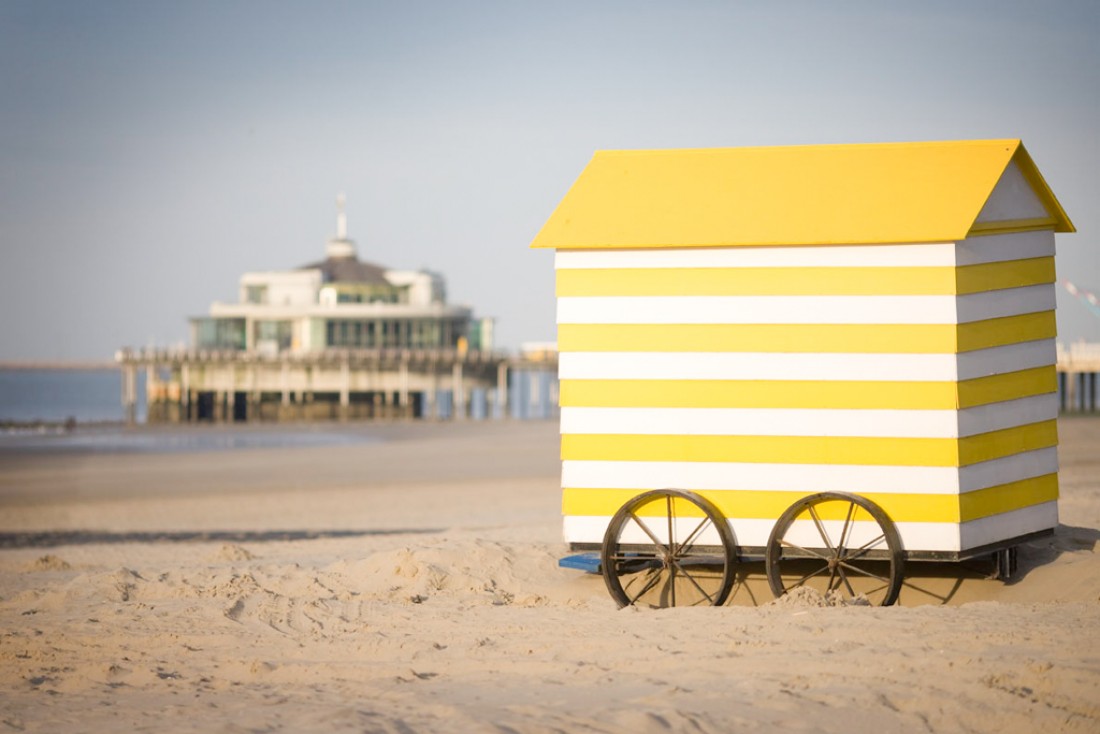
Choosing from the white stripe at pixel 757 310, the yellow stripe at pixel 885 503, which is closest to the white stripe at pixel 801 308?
the white stripe at pixel 757 310

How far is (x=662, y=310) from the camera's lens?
322 inches

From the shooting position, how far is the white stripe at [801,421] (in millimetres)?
7715

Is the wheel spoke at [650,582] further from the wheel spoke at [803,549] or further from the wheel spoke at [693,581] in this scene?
the wheel spoke at [803,549]

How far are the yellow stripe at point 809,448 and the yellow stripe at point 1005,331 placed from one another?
1.95ft

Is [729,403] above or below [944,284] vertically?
below

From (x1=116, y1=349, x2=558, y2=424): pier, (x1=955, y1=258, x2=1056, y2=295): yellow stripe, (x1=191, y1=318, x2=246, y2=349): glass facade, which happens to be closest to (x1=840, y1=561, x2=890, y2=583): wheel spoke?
(x1=955, y1=258, x2=1056, y2=295): yellow stripe

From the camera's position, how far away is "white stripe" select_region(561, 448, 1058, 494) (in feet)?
25.3

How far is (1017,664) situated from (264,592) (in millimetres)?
5208

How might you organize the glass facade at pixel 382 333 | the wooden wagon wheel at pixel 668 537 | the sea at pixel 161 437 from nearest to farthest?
the wooden wagon wheel at pixel 668 537 → the sea at pixel 161 437 → the glass facade at pixel 382 333

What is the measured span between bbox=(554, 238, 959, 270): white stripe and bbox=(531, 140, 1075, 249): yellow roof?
0.07m

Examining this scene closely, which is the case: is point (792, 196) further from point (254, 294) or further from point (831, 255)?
point (254, 294)

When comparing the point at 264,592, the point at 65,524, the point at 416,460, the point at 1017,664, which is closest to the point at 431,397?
the point at 416,460

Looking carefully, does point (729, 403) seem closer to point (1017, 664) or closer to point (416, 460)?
point (1017, 664)

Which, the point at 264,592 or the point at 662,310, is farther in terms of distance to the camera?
the point at 264,592
